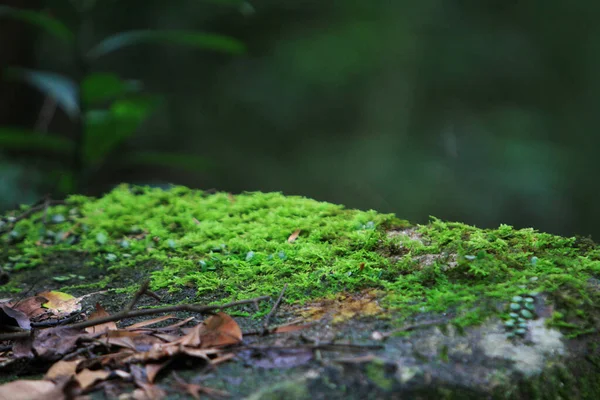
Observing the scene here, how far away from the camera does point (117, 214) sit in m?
2.41

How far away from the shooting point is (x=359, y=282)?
A: 1.44 metres

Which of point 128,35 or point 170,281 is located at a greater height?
point 128,35

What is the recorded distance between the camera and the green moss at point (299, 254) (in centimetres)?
130

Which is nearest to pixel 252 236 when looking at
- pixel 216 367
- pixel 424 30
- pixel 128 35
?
pixel 216 367

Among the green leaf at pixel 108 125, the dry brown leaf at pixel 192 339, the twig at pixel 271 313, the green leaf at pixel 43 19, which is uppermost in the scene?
the green leaf at pixel 43 19

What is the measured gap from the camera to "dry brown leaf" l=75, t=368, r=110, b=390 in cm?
106

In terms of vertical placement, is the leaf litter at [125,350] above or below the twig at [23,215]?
below

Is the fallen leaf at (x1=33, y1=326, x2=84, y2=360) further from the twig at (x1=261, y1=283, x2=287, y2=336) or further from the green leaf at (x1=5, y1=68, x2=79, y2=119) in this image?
the green leaf at (x1=5, y1=68, x2=79, y2=119)

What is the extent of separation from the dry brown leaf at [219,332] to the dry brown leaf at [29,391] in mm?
316

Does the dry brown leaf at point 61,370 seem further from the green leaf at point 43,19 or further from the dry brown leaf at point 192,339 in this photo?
the green leaf at point 43,19

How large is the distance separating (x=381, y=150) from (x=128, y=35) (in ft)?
16.3

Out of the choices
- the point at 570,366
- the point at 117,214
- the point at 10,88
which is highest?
the point at 10,88

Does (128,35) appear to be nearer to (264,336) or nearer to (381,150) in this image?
(264,336)

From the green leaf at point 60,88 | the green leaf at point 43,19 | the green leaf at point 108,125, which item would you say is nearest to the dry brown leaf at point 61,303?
the green leaf at point 108,125
